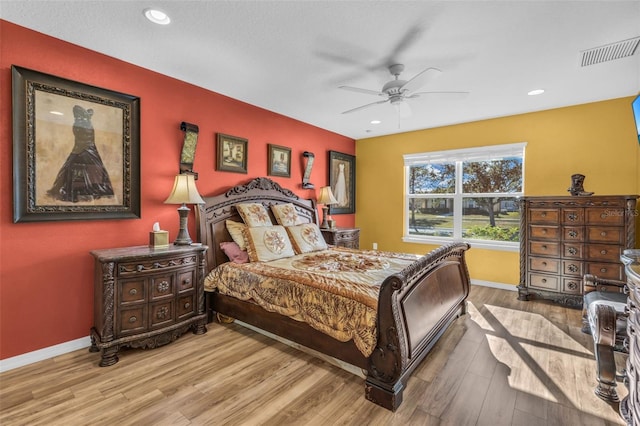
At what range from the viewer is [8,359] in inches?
90.4

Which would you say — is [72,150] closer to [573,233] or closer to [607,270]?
[573,233]

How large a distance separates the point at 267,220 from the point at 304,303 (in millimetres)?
1654

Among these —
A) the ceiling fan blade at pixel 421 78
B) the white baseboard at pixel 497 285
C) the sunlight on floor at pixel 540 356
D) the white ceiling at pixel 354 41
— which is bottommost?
the sunlight on floor at pixel 540 356

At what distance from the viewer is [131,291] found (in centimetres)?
248

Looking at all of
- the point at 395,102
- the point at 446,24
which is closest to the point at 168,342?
the point at 395,102

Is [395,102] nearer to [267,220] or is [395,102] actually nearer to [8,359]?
[267,220]

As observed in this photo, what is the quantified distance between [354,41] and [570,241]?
3.62 m

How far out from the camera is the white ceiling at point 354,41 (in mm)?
2070

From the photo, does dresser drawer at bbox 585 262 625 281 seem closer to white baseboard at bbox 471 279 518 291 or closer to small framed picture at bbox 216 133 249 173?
white baseboard at bbox 471 279 518 291

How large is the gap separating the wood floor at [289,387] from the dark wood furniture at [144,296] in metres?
0.16

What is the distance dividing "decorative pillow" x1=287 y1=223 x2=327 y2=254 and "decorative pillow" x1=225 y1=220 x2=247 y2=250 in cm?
64

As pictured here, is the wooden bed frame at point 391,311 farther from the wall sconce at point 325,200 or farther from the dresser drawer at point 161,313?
the wall sconce at point 325,200

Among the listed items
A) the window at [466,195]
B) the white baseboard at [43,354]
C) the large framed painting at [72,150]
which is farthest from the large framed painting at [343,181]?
the white baseboard at [43,354]

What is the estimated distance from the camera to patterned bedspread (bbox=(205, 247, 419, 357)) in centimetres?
206
